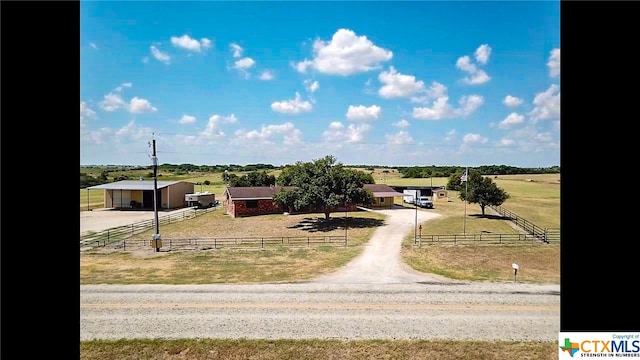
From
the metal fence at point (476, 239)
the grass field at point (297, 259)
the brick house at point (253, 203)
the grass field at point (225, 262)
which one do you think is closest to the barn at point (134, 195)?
the brick house at point (253, 203)

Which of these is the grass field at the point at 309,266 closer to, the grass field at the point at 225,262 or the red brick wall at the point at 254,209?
the grass field at the point at 225,262

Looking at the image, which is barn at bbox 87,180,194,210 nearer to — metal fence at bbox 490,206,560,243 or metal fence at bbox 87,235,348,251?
metal fence at bbox 87,235,348,251

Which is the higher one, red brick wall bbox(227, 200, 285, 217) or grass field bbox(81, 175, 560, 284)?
red brick wall bbox(227, 200, 285, 217)

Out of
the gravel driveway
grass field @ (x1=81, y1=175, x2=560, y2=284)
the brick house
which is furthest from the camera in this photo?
the brick house

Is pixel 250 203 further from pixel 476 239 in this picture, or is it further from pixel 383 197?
pixel 476 239

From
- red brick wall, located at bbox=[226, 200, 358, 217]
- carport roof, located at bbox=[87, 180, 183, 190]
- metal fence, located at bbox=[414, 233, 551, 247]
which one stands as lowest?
metal fence, located at bbox=[414, 233, 551, 247]

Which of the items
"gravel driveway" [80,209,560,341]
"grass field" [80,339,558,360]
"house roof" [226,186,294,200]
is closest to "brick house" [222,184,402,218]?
"house roof" [226,186,294,200]
